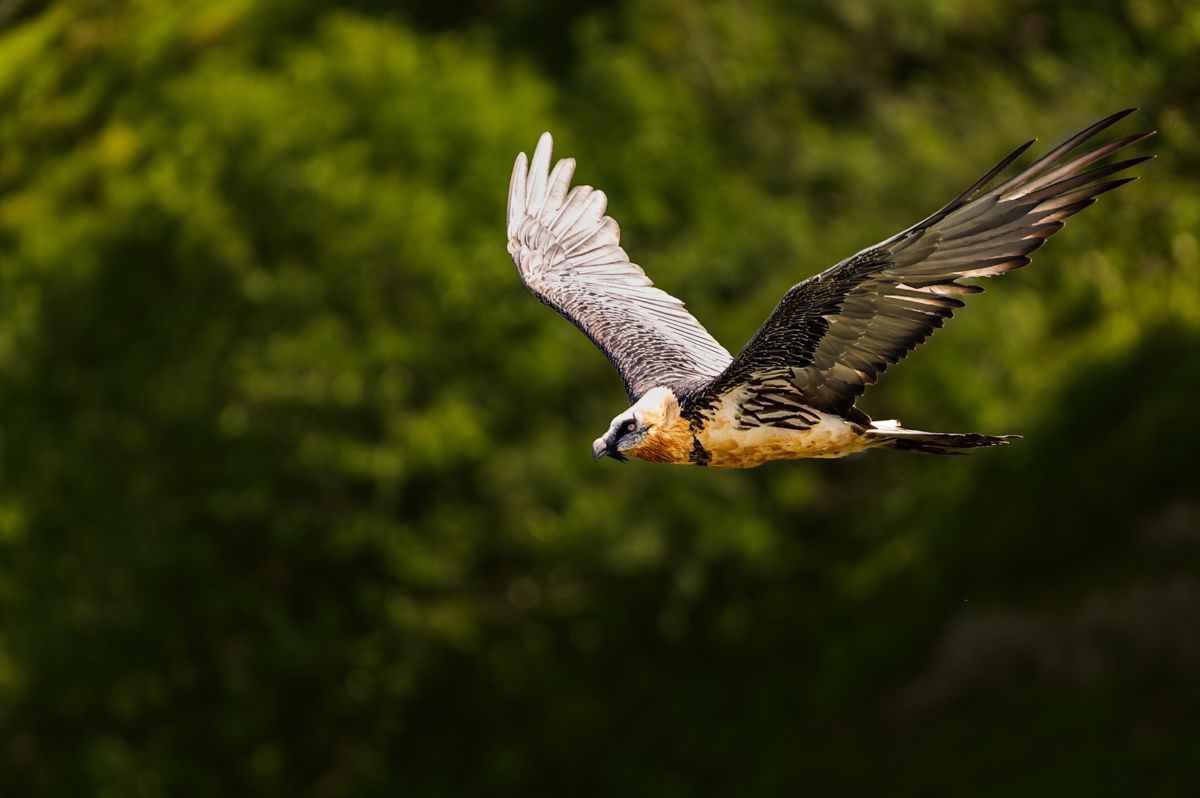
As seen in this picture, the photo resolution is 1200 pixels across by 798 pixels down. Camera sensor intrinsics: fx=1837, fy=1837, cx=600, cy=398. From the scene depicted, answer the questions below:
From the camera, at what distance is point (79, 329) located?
34562 millimetres

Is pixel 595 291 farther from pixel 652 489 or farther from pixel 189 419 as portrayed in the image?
pixel 189 419

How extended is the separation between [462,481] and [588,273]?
21.0 meters

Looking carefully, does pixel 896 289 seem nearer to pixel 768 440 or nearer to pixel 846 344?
A: pixel 846 344

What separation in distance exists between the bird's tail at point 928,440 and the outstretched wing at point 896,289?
0.76 ft

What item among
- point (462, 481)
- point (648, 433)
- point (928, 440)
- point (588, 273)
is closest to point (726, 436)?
point (648, 433)

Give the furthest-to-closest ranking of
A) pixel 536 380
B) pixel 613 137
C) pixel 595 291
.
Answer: pixel 613 137, pixel 536 380, pixel 595 291

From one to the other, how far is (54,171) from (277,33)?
568 cm

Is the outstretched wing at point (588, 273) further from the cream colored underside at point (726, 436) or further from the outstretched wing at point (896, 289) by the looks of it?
the outstretched wing at point (896, 289)

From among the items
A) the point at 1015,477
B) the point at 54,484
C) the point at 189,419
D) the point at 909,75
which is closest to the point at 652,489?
the point at 1015,477

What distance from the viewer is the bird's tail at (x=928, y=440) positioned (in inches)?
365

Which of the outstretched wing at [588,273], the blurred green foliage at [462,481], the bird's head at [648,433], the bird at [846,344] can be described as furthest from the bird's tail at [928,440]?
the blurred green foliage at [462,481]

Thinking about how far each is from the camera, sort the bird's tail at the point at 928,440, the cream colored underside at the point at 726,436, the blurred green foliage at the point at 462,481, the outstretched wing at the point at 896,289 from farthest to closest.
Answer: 1. the blurred green foliage at the point at 462,481
2. the cream colored underside at the point at 726,436
3. the bird's tail at the point at 928,440
4. the outstretched wing at the point at 896,289

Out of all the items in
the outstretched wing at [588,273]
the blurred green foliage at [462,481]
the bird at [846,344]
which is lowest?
the bird at [846,344]

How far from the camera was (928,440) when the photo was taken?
936cm
